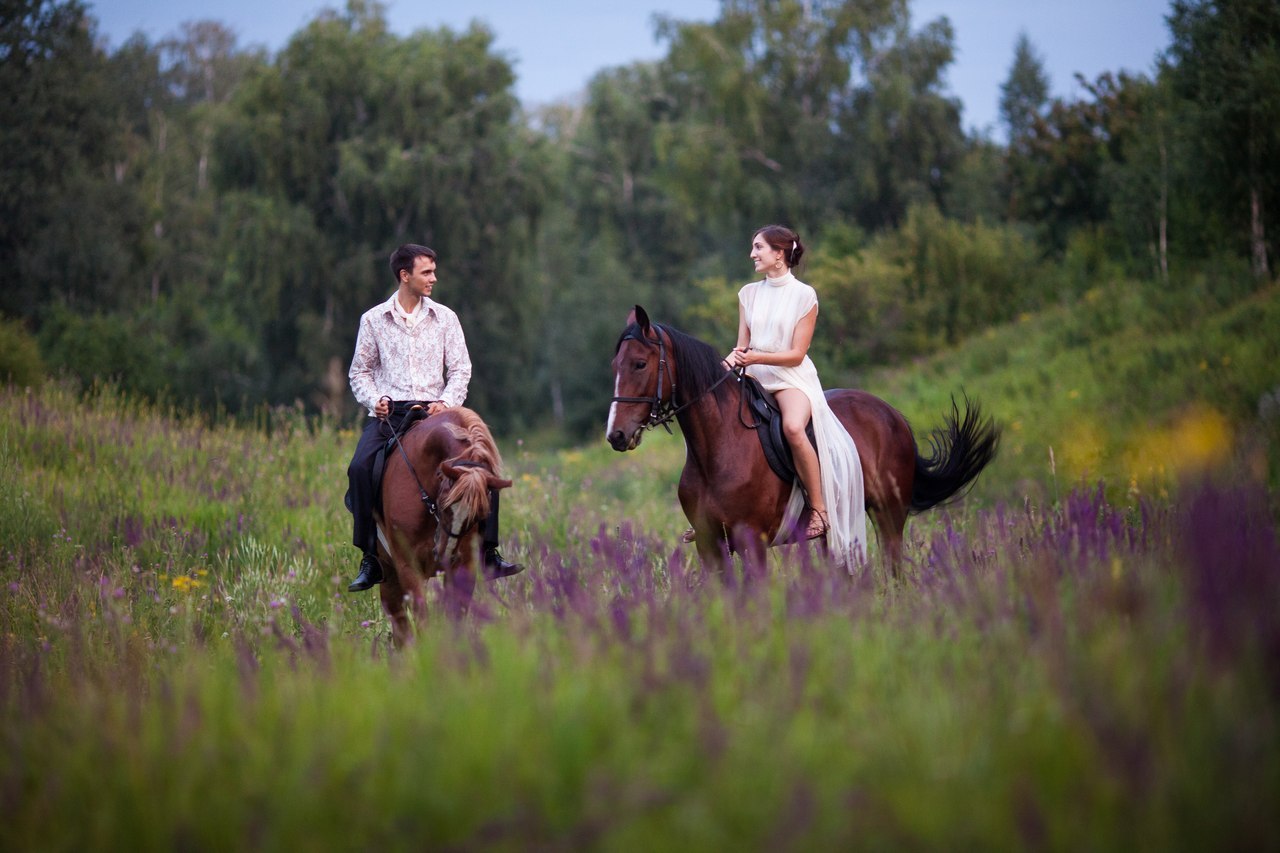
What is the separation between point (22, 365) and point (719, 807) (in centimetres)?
Result: 1761

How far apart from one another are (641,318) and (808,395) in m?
1.35

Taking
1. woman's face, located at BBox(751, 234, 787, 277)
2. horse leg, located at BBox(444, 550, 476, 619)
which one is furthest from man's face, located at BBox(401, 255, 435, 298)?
horse leg, located at BBox(444, 550, 476, 619)

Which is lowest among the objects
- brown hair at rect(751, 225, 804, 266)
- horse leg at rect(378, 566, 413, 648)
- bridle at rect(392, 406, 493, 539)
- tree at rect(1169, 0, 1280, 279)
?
horse leg at rect(378, 566, 413, 648)

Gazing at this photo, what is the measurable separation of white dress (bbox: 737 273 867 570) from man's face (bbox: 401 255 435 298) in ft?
6.60

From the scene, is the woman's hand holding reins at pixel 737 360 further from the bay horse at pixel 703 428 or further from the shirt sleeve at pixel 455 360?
the shirt sleeve at pixel 455 360

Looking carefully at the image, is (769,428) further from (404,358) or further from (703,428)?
(404,358)

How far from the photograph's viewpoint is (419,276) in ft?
22.1

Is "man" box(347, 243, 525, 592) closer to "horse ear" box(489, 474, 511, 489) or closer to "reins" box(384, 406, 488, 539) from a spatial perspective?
"reins" box(384, 406, 488, 539)

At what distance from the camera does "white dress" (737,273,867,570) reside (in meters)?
6.82

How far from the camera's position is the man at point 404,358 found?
6.64 meters

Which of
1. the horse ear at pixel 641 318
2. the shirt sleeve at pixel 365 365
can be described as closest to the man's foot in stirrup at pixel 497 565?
the shirt sleeve at pixel 365 365

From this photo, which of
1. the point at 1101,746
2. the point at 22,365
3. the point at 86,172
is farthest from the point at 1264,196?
the point at 86,172

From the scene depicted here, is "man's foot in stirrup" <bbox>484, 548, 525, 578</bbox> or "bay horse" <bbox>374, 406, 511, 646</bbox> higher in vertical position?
"bay horse" <bbox>374, 406, 511, 646</bbox>

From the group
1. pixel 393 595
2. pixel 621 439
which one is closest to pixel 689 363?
pixel 621 439
